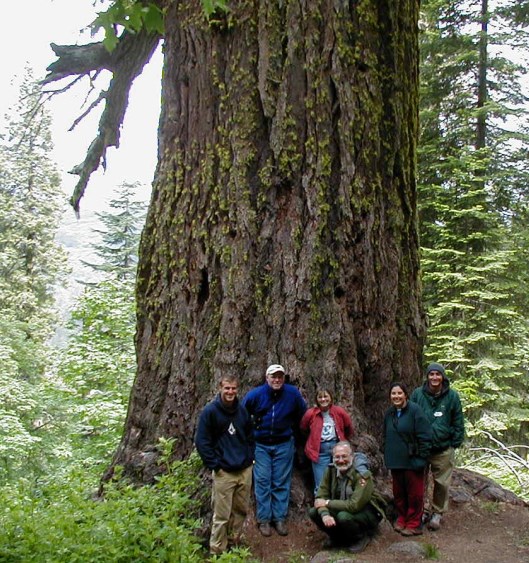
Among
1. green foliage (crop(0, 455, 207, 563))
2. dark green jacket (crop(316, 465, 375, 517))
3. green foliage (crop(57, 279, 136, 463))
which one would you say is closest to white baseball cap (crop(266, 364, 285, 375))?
dark green jacket (crop(316, 465, 375, 517))

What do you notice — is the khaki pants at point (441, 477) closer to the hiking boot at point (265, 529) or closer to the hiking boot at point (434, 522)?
the hiking boot at point (434, 522)

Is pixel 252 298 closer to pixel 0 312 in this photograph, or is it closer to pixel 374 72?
pixel 374 72

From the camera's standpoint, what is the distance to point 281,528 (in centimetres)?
500

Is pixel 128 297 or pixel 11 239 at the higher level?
pixel 11 239

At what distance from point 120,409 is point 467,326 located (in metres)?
6.78

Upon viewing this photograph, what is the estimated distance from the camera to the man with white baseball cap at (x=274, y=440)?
Answer: 5.06m

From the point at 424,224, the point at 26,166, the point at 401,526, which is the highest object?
the point at 26,166

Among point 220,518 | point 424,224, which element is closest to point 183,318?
point 220,518

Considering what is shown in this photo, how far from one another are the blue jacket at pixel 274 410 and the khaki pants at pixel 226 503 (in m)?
0.40

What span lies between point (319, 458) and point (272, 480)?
1.43ft

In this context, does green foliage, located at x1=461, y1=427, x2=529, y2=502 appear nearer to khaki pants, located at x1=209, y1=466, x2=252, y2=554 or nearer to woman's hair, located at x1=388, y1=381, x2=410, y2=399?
woman's hair, located at x1=388, y1=381, x2=410, y2=399

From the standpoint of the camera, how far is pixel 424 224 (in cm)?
1279

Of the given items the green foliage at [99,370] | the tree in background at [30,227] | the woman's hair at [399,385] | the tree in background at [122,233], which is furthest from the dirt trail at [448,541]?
the tree in background at [122,233]

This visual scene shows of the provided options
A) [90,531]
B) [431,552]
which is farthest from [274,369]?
[90,531]
